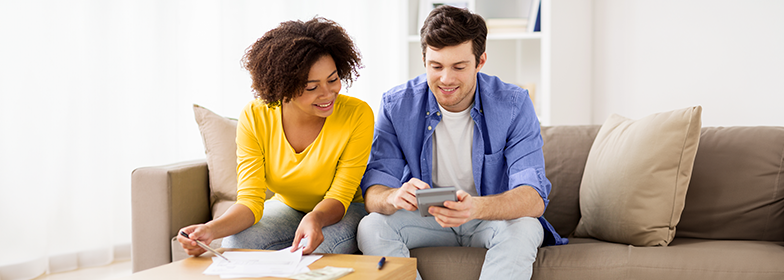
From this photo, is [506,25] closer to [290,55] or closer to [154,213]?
[290,55]

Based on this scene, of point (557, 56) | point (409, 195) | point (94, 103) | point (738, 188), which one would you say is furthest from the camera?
point (557, 56)

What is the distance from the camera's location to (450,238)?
1.52 metres

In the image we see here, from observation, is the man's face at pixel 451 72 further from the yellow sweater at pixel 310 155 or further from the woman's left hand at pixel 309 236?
the woman's left hand at pixel 309 236

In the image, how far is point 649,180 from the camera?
147 centimetres

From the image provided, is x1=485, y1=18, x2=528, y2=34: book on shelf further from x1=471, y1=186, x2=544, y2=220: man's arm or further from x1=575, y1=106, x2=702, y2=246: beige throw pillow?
x1=471, y1=186, x2=544, y2=220: man's arm

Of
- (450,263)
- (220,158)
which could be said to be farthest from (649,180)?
Answer: (220,158)

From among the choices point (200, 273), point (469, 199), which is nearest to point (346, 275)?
point (200, 273)

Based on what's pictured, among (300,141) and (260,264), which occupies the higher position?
(300,141)

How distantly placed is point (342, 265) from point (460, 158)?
676 millimetres

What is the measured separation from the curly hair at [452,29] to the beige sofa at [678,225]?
570 millimetres

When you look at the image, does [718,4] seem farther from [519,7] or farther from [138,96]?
[138,96]

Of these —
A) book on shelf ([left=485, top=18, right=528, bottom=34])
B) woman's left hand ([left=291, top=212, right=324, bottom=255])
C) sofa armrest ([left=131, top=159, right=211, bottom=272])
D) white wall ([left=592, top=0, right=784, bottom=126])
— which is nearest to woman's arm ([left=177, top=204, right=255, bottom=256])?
woman's left hand ([left=291, top=212, right=324, bottom=255])

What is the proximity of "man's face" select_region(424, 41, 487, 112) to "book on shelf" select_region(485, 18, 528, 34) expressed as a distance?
62.4 inches

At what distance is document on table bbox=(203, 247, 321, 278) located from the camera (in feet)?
3.26
